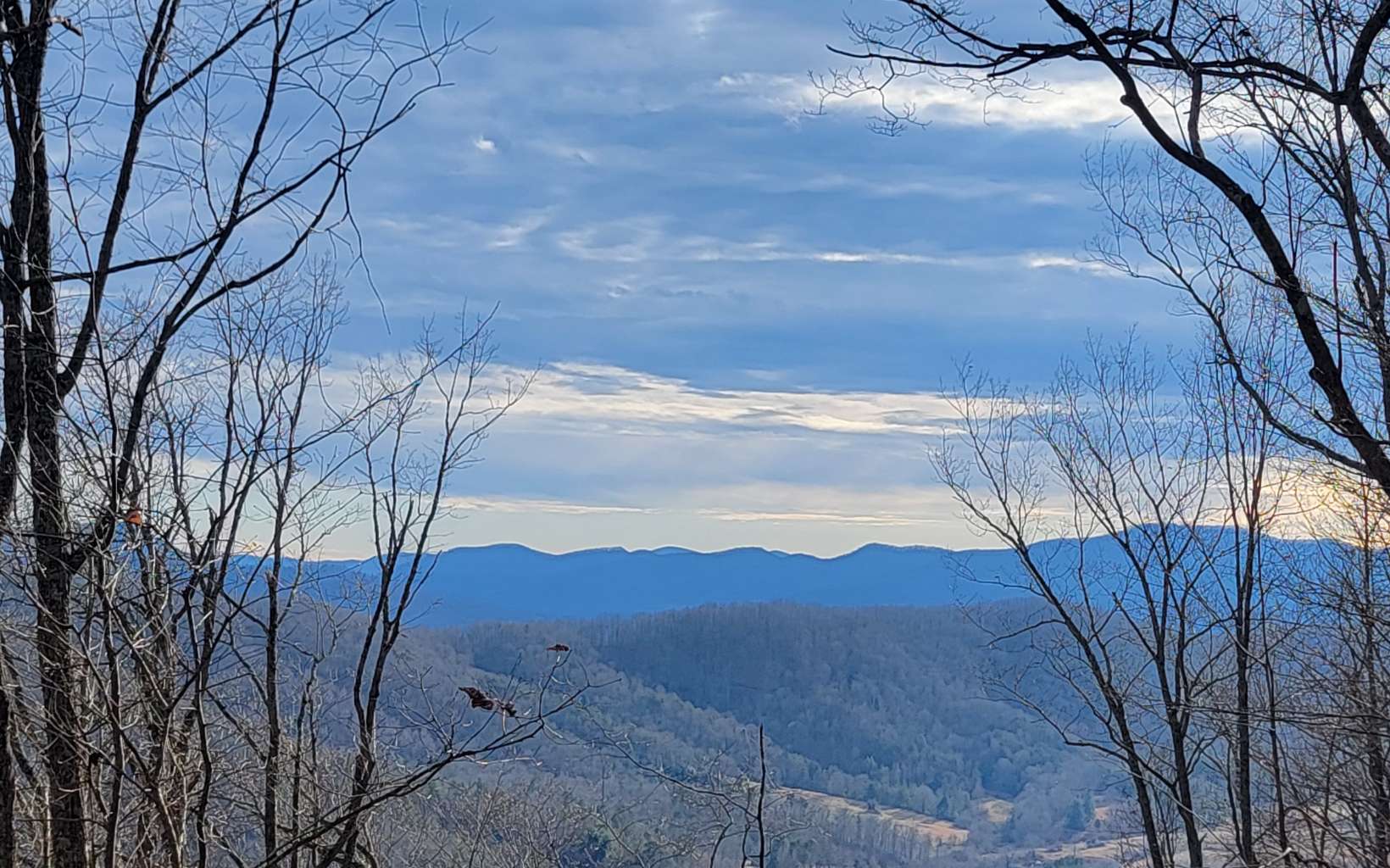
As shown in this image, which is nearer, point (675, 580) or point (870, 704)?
point (870, 704)

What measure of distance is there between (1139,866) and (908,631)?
57137 millimetres

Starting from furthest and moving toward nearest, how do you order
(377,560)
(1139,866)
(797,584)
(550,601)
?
(797,584)
(550,601)
(1139,866)
(377,560)

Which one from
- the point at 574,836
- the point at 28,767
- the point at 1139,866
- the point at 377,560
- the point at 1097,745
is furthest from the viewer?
the point at 574,836

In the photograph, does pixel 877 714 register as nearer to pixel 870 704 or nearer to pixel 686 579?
pixel 870 704

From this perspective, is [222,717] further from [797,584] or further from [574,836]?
[797,584]

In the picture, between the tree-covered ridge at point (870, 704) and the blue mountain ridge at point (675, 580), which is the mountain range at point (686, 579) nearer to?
the blue mountain ridge at point (675, 580)

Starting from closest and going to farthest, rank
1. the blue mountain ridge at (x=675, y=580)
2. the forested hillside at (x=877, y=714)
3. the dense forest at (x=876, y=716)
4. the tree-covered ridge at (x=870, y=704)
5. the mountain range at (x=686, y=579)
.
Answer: the dense forest at (x=876, y=716) → the forested hillside at (x=877, y=714) → the tree-covered ridge at (x=870, y=704) → the blue mountain ridge at (x=675, y=580) → the mountain range at (x=686, y=579)

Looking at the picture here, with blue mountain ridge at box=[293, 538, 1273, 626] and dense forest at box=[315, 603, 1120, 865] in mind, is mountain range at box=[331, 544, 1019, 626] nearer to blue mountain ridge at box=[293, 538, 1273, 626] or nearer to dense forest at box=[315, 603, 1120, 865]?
blue mountain ridge at box=[293, 538, 1273, 626]

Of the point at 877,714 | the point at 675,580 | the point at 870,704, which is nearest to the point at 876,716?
the point at 877,714

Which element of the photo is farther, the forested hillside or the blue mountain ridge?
the blue mountain ridge

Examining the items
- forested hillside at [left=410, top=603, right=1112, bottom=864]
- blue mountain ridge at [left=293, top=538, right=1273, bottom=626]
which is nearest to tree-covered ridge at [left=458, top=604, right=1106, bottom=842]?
forested hillside at [left=410, top=603, right=1112, bottom=864]

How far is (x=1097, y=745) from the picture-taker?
23.2ft

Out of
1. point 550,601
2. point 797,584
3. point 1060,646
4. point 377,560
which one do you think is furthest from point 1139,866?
point 797,584

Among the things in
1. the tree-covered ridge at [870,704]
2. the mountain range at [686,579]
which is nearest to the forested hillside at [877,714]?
the tree-covered ridge at [870,704]
